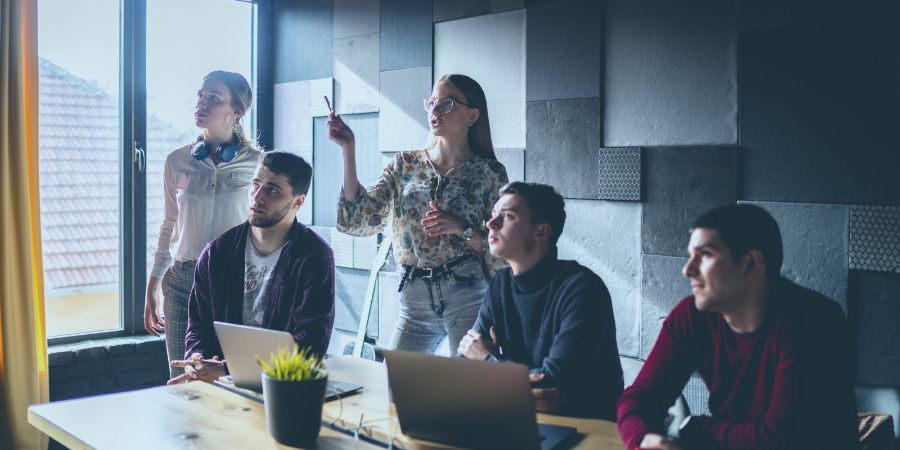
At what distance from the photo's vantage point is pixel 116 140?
3830 millimetres

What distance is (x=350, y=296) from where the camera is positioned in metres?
4.09

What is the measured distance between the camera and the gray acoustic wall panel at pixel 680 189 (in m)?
2.69

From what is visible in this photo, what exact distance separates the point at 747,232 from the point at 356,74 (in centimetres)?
278

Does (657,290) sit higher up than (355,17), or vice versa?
(355,17)

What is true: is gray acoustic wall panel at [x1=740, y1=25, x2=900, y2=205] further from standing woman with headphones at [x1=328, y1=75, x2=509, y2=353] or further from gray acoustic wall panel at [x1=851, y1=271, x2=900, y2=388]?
standing woman with headphones at [x1=328, y1=75, x2=509, y2=353]

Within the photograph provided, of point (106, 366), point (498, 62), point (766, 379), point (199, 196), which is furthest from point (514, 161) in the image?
point (106, 366)

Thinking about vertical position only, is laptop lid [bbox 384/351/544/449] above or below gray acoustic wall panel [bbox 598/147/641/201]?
below

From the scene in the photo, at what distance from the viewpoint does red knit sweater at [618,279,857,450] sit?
148 centimetres

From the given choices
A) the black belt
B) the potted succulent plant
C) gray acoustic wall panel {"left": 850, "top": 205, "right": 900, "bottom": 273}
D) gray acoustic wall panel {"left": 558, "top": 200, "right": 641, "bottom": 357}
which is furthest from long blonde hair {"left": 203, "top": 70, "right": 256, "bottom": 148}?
gray acoustic wall panel {"left": 850, "top": 205, "right": 900, "bottom": 273}

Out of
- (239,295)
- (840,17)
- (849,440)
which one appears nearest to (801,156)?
(840,17)

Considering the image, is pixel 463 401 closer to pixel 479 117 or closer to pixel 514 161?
pixel 479 117

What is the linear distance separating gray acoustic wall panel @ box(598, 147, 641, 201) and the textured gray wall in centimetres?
1

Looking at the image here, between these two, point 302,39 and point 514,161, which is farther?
point 302,39

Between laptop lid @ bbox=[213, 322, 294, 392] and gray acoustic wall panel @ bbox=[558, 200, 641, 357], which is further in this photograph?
gray acoustic wall panel @ bbox=[558, 200, 641, 357]
